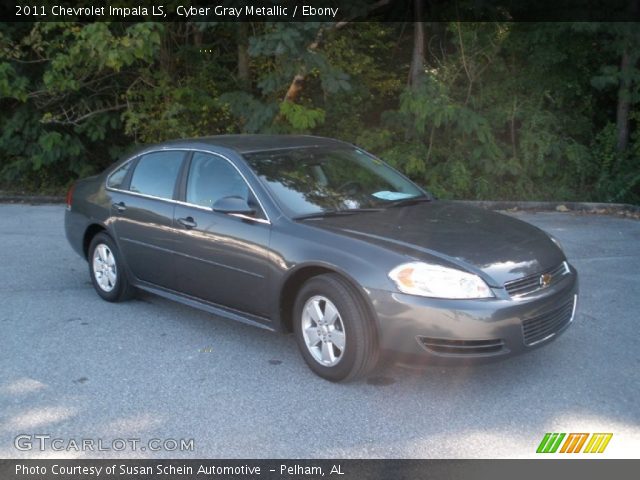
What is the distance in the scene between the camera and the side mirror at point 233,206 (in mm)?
5305

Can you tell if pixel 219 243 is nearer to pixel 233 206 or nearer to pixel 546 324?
pixel 233 206

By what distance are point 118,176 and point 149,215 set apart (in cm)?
88

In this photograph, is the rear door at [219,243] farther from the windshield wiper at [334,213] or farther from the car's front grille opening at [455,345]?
the car's front grille opening at [455,345]

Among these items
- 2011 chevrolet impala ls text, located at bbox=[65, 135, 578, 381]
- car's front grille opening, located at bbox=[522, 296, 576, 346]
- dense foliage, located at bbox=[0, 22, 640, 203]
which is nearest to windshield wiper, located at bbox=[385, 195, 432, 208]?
2011 chevrolet impala ls text, located at bbox=[65, 135, 578, 381]

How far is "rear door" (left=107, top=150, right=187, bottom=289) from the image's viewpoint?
607 centimetres

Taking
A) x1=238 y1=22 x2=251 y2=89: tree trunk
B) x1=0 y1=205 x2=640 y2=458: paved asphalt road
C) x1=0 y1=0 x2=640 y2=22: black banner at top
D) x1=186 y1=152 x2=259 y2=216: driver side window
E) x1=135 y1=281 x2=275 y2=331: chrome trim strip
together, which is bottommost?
x1=0 y1=205 x2=640 y2=458: paved asphalt road

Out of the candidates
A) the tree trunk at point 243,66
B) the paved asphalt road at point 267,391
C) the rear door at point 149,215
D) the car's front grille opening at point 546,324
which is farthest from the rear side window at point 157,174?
the tree trunk at point 243,66

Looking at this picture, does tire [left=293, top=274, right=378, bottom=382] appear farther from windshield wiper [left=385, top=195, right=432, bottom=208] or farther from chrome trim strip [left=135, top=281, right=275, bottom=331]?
windshield wiper [left=385, top=195, right=432, bottom=208]

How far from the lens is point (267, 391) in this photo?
15.7 ft

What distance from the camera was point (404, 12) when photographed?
14.5 m

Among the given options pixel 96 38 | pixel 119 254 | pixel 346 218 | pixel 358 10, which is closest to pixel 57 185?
pixel 96 38

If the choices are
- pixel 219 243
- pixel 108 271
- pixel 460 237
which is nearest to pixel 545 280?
pixel 460 237

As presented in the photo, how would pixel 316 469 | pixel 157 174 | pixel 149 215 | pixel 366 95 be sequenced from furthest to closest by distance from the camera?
pixel 366 95 < pixel 157 174 < pixel 149 215 < pixel 316 469

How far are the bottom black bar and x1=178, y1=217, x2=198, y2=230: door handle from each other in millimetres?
2270
